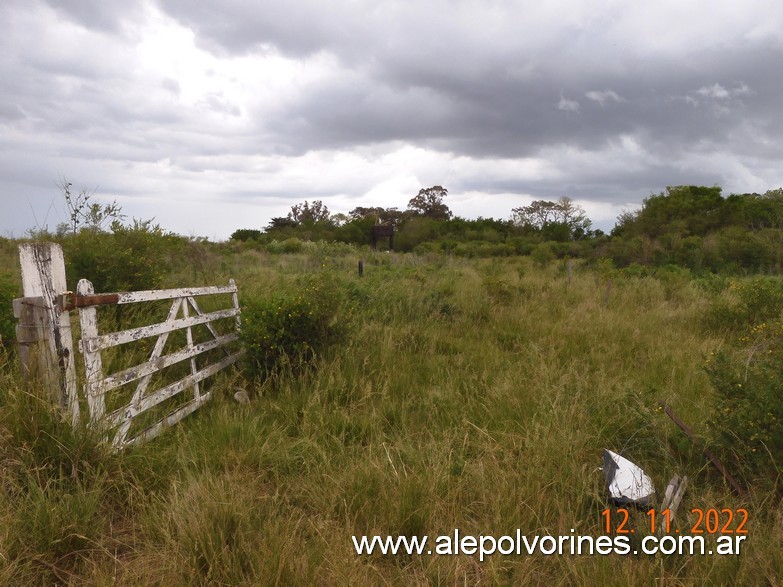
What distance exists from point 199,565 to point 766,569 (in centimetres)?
280

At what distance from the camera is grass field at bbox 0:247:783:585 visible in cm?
250

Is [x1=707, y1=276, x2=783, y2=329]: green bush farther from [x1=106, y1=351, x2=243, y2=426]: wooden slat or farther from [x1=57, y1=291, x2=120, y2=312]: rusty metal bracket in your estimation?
[x1=57, y1=291, x2=120, y2=312]: rusty metal bracket

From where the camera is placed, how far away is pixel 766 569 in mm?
2402

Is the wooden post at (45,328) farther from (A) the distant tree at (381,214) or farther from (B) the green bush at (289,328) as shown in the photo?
(A) the distant tree at (381,214)

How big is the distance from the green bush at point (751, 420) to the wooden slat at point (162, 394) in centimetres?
431

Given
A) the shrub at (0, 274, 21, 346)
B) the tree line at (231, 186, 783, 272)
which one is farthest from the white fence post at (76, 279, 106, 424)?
the tree line at (231, 186, 783, 272)

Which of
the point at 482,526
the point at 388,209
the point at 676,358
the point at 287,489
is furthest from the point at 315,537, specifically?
the point at 388,209

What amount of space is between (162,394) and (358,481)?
223 cm

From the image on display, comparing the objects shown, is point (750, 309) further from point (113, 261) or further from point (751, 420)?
point (113, 261)

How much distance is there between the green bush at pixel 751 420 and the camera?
314cm

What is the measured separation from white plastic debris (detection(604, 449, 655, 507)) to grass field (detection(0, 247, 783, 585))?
103 mm

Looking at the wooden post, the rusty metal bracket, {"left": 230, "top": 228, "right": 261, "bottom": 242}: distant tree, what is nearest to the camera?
the wooden post

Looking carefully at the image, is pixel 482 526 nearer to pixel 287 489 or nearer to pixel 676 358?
pixel 287 489

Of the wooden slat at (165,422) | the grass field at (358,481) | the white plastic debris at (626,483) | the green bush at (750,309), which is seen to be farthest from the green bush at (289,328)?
the green bush at (750,309)
